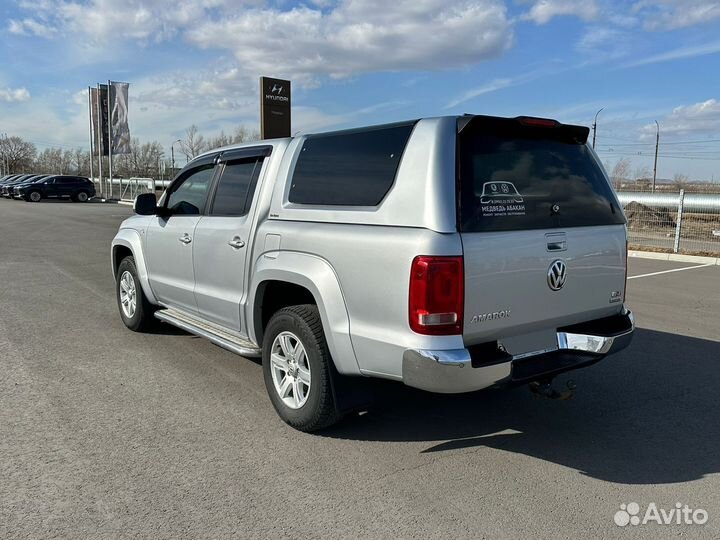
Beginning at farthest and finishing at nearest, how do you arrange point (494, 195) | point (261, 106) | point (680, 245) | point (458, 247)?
point (261, 106), point (680, 245), point (494, 195), point (458, 247)

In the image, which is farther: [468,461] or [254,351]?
[254,351]

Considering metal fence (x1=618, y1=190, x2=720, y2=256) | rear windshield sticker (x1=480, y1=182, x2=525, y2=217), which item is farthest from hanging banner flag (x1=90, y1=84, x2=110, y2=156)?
rear windshield sticker (x1=480, y1=182, x2=525, y2=217)

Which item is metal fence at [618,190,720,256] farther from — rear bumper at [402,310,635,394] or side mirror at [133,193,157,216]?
side mirror at [133,193,157,216]

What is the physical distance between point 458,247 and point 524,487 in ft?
4.56

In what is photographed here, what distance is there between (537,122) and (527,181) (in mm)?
406

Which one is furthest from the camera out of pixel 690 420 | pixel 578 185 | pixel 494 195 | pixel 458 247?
pixel 690 420

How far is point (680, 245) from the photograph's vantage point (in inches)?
581

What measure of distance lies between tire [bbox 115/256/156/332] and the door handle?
2103 mm

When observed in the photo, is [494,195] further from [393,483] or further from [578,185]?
[393,483]

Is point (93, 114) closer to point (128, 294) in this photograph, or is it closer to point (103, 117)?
point (103, 117)

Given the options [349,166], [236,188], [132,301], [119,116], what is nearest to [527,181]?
[349,166]

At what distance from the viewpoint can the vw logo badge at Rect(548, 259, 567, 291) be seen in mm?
3527

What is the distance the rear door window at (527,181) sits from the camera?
3.27 m

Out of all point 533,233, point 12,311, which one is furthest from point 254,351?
point 12,311
